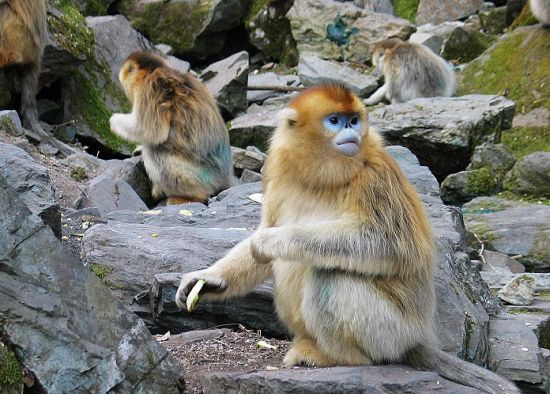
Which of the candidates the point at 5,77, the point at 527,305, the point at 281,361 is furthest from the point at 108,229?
the point at 5,77

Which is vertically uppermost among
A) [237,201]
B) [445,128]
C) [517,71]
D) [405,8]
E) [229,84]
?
[405,8]

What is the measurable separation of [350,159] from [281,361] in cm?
123

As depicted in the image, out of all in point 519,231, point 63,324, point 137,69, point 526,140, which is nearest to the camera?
point 63,324

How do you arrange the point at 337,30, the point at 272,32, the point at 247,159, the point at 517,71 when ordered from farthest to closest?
1. the point at 272,32
2. the point at 337,30
3. the point at 517,71
4. the point at 247,159

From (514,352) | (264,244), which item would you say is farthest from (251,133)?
(264,244)

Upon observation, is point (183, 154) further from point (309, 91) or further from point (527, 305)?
point (309, 91)

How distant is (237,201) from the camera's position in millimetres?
8977

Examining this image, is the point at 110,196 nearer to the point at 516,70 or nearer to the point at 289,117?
the point at 289,117

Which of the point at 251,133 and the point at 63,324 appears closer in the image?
the point at 63,324

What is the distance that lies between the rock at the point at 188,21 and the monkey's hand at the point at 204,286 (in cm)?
1322

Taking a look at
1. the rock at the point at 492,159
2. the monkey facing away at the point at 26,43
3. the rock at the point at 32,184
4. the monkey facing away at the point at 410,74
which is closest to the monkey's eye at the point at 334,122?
the rock at the point at 32,184

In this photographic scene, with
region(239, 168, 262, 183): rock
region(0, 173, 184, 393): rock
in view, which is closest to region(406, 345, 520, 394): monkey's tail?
region(0, 173, 184, 393): rock

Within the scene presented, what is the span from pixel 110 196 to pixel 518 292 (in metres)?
4.34

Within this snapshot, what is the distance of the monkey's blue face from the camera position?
5.15 m
